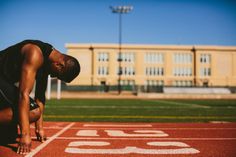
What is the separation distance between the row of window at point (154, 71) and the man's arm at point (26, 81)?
6582cm

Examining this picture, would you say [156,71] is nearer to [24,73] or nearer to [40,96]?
[40,96]

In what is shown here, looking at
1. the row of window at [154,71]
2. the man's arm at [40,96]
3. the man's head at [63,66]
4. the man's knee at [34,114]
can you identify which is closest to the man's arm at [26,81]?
the man's head at [63,66]

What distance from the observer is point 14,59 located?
3682mm

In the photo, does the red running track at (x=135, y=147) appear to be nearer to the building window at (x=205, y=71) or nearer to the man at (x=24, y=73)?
the man at (x=24, y=73)

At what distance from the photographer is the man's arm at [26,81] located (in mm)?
3354

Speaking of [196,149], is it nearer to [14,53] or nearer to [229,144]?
[229,144]

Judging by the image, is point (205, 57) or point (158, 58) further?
point (205, 57)

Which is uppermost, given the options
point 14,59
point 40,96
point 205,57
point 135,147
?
point 205,57

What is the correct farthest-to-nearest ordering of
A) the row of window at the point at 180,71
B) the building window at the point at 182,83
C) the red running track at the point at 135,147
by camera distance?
the row of window at the point at 180,71, the building window at the point at 182,83, the red running track at the point at 135,147

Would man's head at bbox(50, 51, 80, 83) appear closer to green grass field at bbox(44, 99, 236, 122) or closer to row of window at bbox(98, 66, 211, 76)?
green grass field at bbox(44, 99, 236, 122)

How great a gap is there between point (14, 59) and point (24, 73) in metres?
0.44

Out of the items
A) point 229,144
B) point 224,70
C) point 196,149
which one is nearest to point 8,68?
point 196,149

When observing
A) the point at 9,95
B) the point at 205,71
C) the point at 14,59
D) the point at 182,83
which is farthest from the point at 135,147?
the point at 205,71

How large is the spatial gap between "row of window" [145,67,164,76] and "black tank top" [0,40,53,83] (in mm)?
65496
